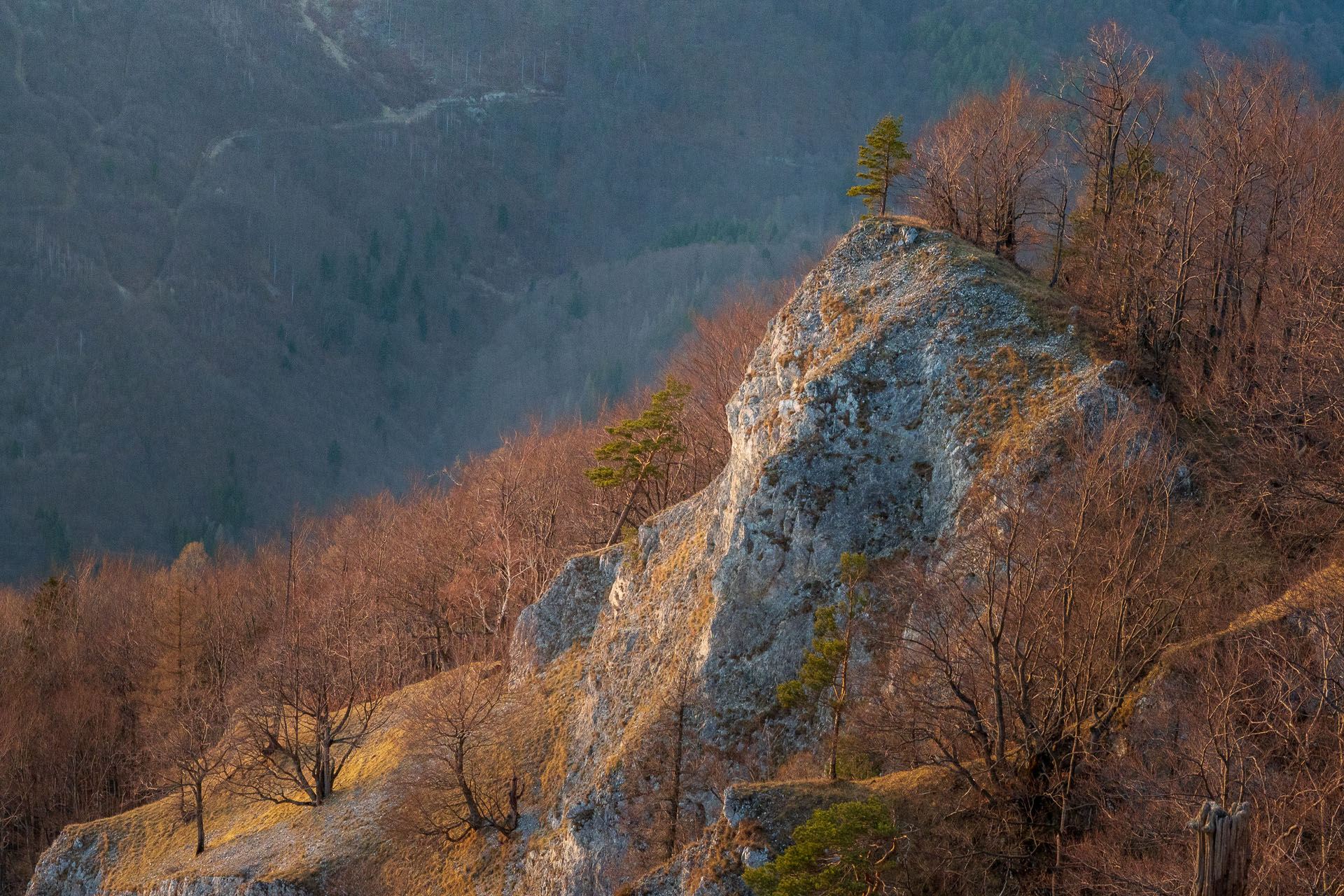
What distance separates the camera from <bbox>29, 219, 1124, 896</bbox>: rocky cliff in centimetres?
2991

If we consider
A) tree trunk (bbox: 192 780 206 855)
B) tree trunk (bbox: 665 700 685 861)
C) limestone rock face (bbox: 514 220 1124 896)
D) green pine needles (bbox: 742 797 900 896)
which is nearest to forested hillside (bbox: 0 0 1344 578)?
tree trunk (bbox: 192 780 206 855)

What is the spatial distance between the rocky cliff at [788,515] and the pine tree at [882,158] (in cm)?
244

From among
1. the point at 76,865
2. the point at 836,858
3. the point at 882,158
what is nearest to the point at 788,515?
the point at 836,858

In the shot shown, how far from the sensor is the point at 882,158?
124ft

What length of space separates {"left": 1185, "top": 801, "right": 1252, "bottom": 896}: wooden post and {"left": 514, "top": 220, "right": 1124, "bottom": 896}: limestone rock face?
14.0 meters

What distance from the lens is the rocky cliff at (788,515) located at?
29906 mm

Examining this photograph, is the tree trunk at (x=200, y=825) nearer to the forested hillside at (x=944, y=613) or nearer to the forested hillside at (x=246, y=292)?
the forested hillside at (x=944, y=613)

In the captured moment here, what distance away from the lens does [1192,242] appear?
3216cm

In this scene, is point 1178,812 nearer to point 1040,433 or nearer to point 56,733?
point 1040,433

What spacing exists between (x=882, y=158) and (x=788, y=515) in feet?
47.2

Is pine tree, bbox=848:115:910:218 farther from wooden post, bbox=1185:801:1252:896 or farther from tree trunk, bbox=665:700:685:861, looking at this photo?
wooden post, bbox=1185:801:1252:896

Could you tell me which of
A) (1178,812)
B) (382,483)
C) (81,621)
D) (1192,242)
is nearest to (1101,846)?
(1178,812)

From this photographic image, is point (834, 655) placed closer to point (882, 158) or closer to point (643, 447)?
point (882, 158)

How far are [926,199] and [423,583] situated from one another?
37924mm
